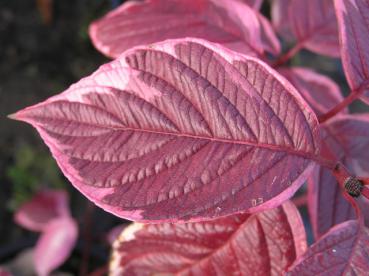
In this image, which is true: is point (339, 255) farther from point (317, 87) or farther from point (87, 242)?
point (87, 242)

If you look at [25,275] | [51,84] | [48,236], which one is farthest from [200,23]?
[51,84]

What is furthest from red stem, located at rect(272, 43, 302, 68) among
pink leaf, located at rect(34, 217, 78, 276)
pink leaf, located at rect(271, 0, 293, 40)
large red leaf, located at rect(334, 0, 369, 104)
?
pink leaf, located at rect(34, 217, 78, 276)

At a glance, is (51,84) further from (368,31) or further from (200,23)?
(368,31)

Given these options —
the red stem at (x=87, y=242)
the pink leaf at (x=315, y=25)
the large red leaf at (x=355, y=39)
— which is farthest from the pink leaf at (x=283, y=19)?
the red stem at (x=87, y=242)

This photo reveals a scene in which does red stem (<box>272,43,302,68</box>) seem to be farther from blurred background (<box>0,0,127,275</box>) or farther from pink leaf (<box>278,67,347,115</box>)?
blurred background (<box>0,0,127,275</box>)

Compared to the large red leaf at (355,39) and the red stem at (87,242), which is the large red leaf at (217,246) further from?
the red stem at (87,242)

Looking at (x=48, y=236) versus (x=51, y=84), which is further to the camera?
(x=51, y=84)
